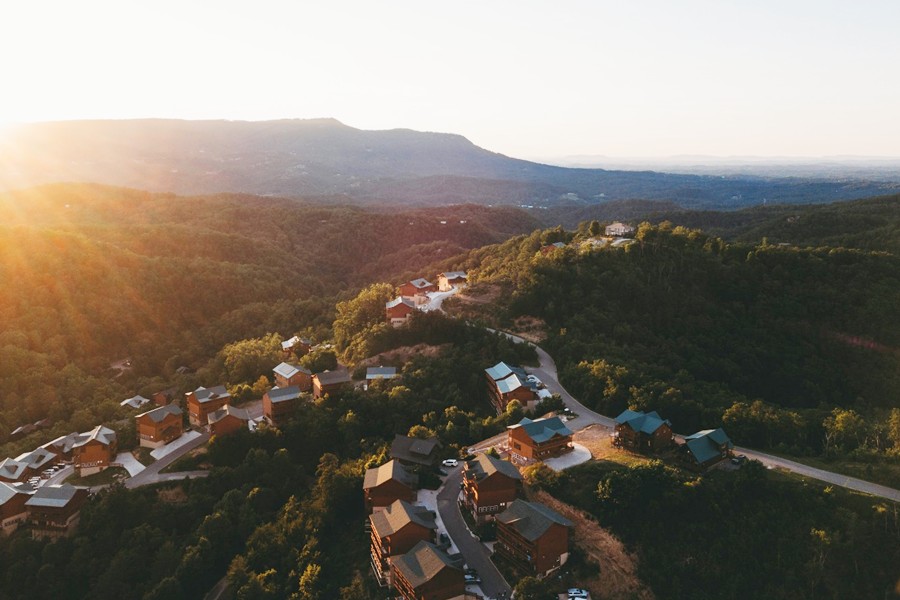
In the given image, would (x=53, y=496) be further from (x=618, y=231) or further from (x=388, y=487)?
(x=618, y=231)

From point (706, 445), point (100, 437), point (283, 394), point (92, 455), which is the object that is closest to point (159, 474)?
point (92, 455)

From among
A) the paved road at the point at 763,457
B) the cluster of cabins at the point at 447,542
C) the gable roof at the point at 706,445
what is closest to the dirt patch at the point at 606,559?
the cluster of cabins at the point at 447,542

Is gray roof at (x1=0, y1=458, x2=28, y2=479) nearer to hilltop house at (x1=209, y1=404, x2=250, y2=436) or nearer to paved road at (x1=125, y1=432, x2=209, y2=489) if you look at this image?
paved road at (x1=125, y1=432, x2=209, y2=489)

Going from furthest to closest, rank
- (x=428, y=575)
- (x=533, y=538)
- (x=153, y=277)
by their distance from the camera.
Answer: (x=153, y=277), (x=533, y=538), (x=428, y=575)

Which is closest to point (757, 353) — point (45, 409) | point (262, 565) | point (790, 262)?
point (790, 262)

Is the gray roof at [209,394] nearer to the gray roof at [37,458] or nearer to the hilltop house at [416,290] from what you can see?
the gray roof at [37,458]
